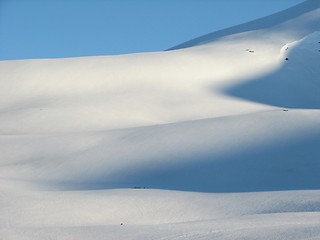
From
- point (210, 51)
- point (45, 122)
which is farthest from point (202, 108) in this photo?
point (210, 51)

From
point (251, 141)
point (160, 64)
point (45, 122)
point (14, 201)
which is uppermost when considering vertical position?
point (160, 64)

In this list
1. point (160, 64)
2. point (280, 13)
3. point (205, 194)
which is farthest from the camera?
point (280, 13)

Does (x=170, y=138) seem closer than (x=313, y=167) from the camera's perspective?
No

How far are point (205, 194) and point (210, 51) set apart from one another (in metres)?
24.4

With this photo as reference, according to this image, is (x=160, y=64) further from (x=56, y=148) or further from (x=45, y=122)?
(x=56, y=148)

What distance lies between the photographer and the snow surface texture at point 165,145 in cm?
1137

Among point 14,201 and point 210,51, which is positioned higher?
point 210,51

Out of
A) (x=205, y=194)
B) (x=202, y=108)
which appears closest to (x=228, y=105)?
(x=202, y=108)

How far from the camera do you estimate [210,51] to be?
37.8 meters

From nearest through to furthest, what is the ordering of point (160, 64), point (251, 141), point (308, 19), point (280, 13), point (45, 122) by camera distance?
point (251, 141), point (45, 122), point (160, 64), point (308, 19), point (280, 13)

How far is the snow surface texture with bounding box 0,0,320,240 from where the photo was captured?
1137 cm

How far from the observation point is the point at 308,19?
43938mm

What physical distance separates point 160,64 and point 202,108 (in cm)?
711

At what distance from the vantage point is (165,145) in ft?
62.0
